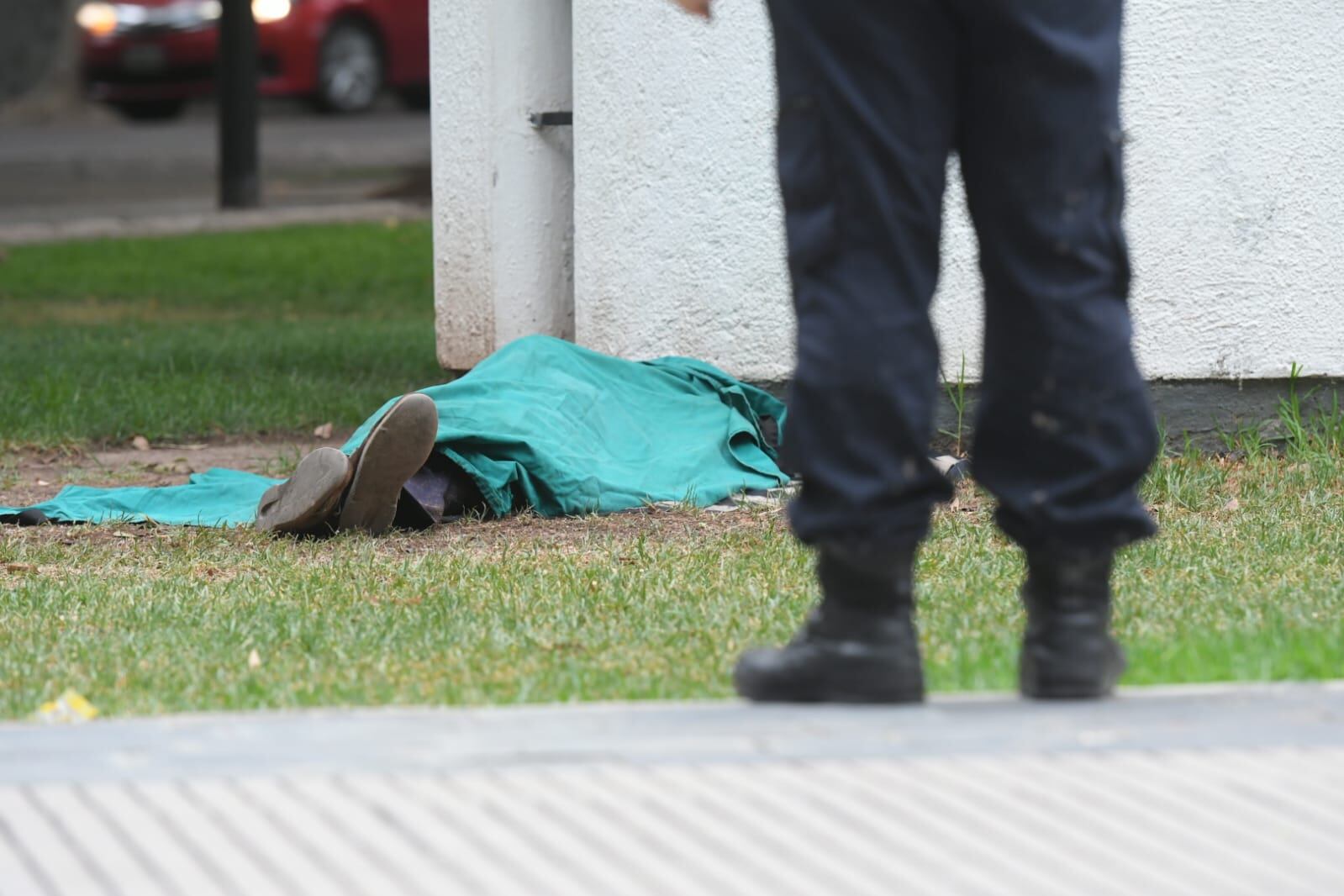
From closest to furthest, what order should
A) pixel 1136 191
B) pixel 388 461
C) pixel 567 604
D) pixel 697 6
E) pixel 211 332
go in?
pixel 697 6
pixel 567 604
pixel 388 461
pixel 1136 191
pixel 211 332

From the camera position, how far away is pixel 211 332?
9.23 m

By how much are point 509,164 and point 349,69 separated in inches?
673

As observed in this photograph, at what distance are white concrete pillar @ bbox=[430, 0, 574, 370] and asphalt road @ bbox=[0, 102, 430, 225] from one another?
9.09m

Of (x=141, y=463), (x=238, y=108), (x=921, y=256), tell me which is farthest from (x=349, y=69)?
(x=921, y=256)

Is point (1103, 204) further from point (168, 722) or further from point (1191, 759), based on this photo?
point (168, 722)

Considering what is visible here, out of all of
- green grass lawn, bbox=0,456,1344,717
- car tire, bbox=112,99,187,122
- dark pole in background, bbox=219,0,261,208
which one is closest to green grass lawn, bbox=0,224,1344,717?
green grass lawn, bbox=0,456,1344,717

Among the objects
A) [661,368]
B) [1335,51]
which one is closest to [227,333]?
[661,368]

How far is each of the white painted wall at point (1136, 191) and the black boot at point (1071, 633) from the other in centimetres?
311

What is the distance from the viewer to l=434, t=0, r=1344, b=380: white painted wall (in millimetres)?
5395

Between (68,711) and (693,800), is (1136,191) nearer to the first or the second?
(68,711)

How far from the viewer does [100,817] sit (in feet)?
6.64

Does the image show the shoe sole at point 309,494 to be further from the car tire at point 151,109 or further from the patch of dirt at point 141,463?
the car tire at point 151,109

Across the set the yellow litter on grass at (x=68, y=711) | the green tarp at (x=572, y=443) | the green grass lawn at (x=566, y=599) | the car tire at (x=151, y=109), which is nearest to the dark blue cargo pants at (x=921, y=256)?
the green grass lawn at (x=566, y=599)

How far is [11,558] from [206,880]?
9.50 ft
